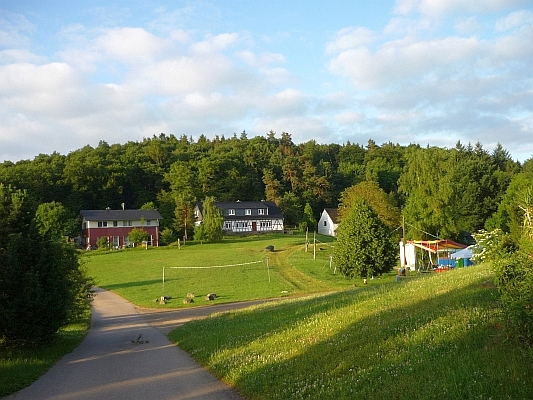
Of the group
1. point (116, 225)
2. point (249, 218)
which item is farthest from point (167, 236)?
point (249, 218)

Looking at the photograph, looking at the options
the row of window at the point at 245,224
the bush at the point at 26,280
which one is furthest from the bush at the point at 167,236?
the bush at the point at 26,280

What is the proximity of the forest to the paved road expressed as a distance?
5056 cm

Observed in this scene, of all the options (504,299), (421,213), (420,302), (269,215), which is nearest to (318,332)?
(420,302)

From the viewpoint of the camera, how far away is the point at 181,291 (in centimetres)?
4128

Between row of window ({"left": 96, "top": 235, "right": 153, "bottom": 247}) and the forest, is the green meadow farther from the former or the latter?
row of window ({"left": 96, "top": 235, "right": 153, "bottom": 247})

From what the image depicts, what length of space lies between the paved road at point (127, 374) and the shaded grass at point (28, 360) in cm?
27

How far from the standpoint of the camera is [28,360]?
14.6 metres

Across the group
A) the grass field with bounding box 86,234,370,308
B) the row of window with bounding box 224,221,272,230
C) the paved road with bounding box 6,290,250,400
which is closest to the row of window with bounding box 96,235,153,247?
the grass field with bounding box 86,234,370,308

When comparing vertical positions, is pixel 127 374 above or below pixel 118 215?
below

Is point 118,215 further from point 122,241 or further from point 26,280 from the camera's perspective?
point 26,280

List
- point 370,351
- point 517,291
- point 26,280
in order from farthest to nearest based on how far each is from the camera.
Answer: point 26,280 < point 370,351 < point 517,291

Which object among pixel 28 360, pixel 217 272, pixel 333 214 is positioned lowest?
pixel 217 272

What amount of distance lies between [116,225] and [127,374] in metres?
77.4

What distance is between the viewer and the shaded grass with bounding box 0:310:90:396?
11609mm
